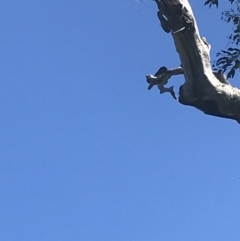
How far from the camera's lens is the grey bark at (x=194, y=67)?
4430 millimetres

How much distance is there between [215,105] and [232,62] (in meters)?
2.67

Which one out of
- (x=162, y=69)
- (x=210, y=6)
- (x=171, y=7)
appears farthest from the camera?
(x=210, y=6)

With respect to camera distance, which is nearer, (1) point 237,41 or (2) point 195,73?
(2) point 195,73

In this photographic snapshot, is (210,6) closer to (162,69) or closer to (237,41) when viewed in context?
(237,41)

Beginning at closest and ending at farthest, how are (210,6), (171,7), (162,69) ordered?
(171,7) < (162,69) < (210,6)

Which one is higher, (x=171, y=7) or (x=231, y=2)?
(x=231, y=2)

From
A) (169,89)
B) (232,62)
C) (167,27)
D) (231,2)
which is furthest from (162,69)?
(231,2)

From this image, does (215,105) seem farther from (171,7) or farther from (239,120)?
(171,7)

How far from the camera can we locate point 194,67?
14.7 feet

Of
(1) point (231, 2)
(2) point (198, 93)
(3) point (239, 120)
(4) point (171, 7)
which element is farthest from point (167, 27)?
(1) point (231, 2)

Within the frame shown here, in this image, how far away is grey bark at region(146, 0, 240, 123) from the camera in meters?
4.43

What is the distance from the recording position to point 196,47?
14.7ft

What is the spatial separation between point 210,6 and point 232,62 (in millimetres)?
981

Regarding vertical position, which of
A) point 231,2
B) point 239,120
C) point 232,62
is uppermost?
point 231,2
